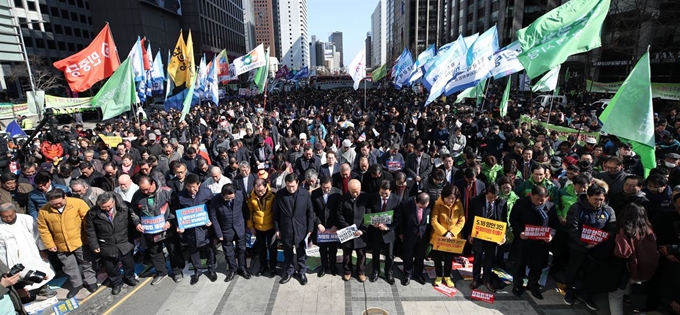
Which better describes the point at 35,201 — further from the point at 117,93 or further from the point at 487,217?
the point at 487,217

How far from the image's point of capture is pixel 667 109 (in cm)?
2088

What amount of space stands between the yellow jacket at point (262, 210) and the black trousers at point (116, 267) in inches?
82.6

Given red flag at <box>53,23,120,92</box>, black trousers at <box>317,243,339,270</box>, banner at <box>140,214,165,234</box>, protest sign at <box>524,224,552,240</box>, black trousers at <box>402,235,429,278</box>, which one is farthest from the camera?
red flag at <box>53,23,120,92</box>

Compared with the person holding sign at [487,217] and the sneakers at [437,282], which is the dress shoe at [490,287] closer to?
the person holding sign at [487,217]

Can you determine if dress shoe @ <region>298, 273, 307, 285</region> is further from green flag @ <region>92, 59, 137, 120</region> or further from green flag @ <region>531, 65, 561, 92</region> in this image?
green flag @ <region>531, 65, 561, 92</region>

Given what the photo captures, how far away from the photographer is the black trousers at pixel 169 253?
5.87 metres

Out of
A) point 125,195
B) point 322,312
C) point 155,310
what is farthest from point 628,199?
point 125,195

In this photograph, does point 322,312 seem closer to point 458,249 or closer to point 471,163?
point 458,249

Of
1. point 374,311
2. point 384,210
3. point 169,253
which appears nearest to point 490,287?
point 374,311

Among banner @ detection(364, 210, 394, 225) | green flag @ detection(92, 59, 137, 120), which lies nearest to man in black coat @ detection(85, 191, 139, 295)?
banner @ detection(364, 210, 394, 225)

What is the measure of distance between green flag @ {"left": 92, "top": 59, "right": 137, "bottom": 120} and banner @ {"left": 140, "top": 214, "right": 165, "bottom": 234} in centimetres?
533

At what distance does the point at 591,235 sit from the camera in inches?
178

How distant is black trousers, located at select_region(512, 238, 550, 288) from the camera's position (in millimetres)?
5098

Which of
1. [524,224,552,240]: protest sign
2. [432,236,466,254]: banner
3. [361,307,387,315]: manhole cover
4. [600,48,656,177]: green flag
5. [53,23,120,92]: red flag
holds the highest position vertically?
[53,23,120,92]: red flag
